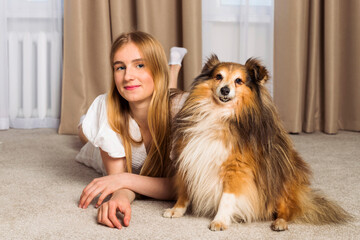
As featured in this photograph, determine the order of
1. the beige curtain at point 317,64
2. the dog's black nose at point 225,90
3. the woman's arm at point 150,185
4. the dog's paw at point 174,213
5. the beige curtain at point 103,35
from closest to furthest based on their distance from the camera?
the dog's black nose at point 225,90
the dog's paw at point 174,213
the woman's arm at point 150,185
the beige curtain at point 103,35
the beige curtain at point 317,64

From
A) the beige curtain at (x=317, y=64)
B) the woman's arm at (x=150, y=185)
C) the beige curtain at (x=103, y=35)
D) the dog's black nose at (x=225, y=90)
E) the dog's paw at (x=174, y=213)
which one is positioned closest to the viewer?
the dog's black nose at (x=225, y=90)

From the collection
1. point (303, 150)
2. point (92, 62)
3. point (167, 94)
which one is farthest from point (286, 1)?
point (167, 94)

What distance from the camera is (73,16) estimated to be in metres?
3.56

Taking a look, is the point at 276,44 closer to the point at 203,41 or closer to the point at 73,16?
the point at 203,41

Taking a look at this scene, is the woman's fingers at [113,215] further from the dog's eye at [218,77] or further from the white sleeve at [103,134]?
the dog's eye at [218,77]

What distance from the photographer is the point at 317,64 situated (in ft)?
12.6

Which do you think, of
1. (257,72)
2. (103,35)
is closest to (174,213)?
(257,72)

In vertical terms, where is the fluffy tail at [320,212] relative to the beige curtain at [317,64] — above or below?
below

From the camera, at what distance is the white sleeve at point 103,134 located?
190 cm

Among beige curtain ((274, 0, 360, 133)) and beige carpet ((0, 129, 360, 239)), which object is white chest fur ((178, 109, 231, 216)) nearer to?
beige carpet ((0, 129, 360, 239))

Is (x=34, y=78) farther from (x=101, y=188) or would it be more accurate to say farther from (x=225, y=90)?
(x=225, y=90)

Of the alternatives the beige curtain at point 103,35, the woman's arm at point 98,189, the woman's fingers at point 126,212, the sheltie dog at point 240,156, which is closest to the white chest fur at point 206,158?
the sheltie dog at point 240,156

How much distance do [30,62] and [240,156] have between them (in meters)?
2.81

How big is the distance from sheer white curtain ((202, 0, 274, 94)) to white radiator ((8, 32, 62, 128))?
1313 millimetres
